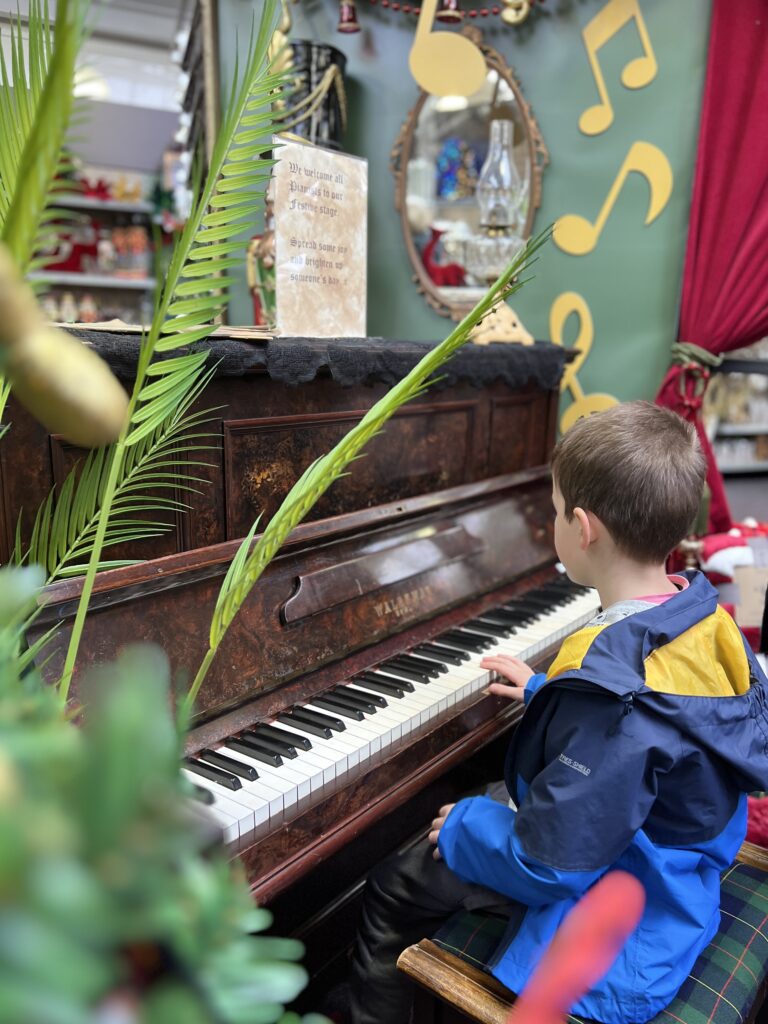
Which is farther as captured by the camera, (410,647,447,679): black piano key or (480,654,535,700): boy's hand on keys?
(410,647,447,679): black piano key

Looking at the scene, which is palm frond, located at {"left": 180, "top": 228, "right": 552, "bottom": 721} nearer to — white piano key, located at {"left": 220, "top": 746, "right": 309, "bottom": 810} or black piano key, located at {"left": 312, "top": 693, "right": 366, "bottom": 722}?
white piano key, located at {"left": 220, "top": 746, "right": 309, "bottom": 810}

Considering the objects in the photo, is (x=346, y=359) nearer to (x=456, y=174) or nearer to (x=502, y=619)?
(x=502, y=619)

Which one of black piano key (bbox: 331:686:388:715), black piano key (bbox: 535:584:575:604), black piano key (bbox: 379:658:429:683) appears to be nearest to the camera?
black piano key (bbox: 331:686:388:715)

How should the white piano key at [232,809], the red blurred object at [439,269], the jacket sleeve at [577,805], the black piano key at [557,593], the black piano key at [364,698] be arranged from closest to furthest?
the jacket sleeve at [577,805] → the white piano key at [232,809] → the black piano key at [364,698] → the black piano key at [557,593] → the red blurred object at [439,269]

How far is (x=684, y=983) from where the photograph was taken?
44.2 inches

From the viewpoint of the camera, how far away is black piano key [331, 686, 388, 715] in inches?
55.9

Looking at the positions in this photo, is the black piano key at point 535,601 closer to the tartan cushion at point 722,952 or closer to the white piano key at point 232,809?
the tartan cushion at point 722,952

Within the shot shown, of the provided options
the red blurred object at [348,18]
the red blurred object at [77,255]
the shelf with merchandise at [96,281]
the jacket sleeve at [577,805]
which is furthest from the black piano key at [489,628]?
the red blurred object at [77,255]

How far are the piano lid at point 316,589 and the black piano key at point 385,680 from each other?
70 millimetres

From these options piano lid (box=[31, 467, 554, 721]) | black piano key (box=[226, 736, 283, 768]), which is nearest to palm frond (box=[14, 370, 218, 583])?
piano lid (box=[31, 467, 554, 721])

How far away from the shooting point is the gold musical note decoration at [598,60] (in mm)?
2824

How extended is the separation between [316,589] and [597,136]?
243 cm

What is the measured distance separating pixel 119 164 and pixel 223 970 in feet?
22.4

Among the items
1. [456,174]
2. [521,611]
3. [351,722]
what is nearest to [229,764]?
[351,722]
